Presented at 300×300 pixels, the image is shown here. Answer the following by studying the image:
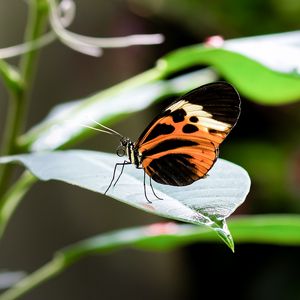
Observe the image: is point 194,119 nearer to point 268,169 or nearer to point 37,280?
point 37,280

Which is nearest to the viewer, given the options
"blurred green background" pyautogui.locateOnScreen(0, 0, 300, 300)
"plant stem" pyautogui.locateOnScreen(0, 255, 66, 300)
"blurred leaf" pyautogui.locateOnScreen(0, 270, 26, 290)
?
"plant stem" pyautogui.locateOnScreen(0, 255, 66, 300)

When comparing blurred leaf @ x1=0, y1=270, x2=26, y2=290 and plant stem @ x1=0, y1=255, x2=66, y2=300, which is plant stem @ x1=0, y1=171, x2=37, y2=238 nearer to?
plant stem @ x1=0, y1=255, x2=66, y2=300

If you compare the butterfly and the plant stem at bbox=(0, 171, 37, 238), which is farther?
the plant stem at bbox=(0, 171, 37, 238)

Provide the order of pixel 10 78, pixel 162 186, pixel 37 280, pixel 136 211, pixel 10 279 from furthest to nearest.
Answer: pixel 136 211
pixel 10 279
pixel 37 280
pixel 10 78
pixel 162 186

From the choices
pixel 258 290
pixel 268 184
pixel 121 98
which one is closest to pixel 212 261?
pixel 258 290

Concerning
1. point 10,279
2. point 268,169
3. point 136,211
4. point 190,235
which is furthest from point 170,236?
point 136,211

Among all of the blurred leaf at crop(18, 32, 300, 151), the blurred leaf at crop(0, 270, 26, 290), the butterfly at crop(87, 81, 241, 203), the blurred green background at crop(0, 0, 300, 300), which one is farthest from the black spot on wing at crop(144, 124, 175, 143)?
the blurred green background at crop(0, 0, 300, 300)
